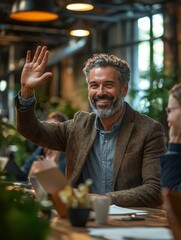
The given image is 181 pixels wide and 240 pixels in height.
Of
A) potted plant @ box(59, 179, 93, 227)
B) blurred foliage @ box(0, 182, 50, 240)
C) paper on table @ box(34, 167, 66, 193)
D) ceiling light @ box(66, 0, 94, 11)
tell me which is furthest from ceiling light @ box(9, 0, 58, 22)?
blurred foliage @ box(0, 182, 50, 240)

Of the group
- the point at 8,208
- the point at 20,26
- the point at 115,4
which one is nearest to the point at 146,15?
the point at 115,4

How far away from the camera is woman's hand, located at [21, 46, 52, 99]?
3.50 m

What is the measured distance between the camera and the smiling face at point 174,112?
8.68 ft

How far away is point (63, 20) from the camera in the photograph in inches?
592

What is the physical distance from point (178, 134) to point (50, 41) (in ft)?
45.0

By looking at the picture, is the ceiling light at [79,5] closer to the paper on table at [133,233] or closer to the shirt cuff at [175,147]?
the shirt cuff at [175,147]

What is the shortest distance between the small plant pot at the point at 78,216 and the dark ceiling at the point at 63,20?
739 centimetres

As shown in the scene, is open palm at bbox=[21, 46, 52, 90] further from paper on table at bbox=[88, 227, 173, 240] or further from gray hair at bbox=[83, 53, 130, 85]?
paper on table at bbox=[88, 227, 173, 240]

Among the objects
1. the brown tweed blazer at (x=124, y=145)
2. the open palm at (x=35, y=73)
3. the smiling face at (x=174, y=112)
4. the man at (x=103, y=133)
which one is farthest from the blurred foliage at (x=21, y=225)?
the open palm at (x=35, y=73)

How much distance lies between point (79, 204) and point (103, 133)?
1525mm

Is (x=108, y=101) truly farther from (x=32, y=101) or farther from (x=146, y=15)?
(x=146, y=15)

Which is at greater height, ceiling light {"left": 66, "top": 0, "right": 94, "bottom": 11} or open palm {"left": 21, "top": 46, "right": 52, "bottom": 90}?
ceiling light {"left": 66, "top": 0, "right": 94, "bottom": 11}

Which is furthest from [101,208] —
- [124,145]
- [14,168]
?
[14,168]

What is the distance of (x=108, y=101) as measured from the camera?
3.62 metres
